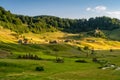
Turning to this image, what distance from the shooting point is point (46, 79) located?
5675cm

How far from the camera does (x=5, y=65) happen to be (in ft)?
255

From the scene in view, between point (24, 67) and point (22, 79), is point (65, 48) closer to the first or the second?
point (24, 67)

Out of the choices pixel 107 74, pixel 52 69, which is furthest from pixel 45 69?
pixel 107 74

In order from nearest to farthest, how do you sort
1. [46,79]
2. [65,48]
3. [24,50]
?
1. [46,79]
2. [24,50]
3. [65,48]

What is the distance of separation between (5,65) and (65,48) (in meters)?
82.9

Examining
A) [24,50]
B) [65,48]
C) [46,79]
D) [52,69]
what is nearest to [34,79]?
[46,79]

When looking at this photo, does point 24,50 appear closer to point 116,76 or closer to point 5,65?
point 5,65

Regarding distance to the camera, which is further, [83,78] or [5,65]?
[5,65]

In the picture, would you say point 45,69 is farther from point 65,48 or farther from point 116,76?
point 65,48

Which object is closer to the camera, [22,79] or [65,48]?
[22,79]

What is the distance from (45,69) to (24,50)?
5935cm

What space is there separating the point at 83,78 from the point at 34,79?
9.26m

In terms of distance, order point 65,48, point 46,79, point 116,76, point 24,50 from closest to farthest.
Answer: point 46,79, point 116,76, point 24,50, point 65,48

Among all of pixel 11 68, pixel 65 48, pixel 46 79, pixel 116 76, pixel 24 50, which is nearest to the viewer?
pixel 46 79
